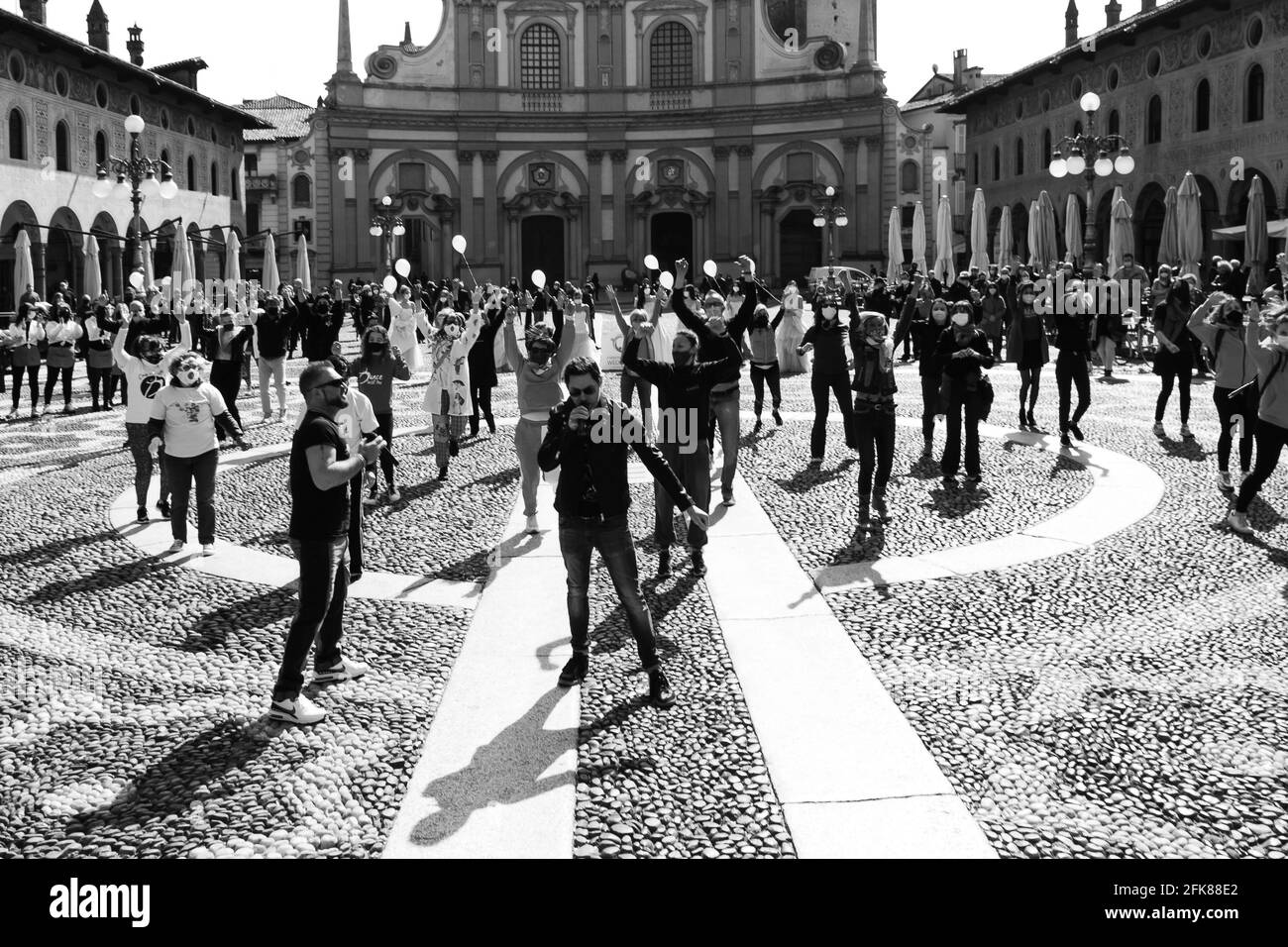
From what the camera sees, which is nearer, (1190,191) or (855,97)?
(1190,191)

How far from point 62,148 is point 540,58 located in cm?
2196

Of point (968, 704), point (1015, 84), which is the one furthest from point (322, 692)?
point (1015, 84)

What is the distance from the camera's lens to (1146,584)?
859cm

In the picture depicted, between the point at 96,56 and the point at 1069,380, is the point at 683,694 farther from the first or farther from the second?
the point at 96,56

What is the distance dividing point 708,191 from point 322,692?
48.2 m

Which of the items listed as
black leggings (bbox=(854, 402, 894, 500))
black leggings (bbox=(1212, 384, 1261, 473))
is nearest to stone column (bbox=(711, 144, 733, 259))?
black leggings (bbox=(1212, 384, 1261, 473))

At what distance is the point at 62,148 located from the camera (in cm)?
3681

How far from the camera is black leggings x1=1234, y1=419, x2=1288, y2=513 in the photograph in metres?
9.85

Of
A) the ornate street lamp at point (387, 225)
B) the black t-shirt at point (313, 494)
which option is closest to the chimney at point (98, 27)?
the ornate street lamp at point (387, 225)

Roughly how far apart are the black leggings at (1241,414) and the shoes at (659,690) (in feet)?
20.1

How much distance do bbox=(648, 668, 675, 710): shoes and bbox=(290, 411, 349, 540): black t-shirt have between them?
171cm

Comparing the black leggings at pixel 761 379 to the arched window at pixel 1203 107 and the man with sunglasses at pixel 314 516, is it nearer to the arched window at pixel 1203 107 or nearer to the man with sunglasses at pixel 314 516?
the man with sunglasses at pixel 314 516
